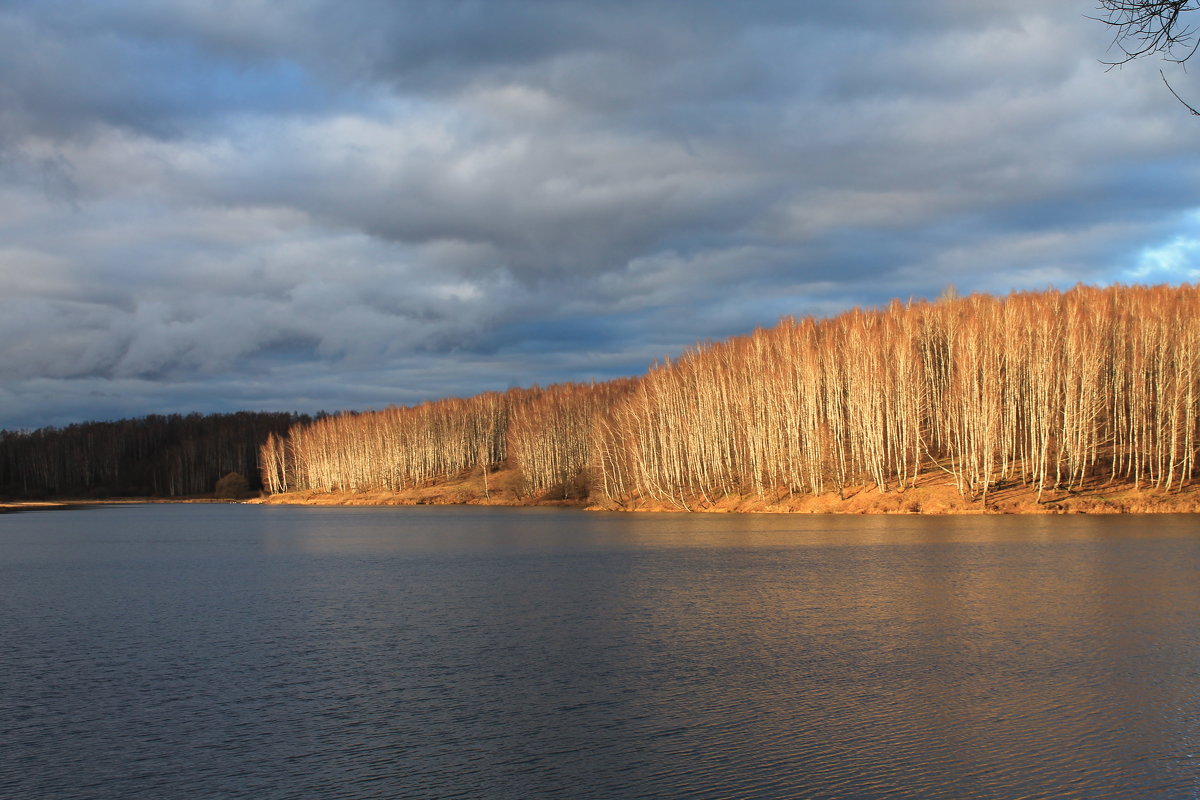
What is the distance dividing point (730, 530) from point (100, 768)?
52.1 m

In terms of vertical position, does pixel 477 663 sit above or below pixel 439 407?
below

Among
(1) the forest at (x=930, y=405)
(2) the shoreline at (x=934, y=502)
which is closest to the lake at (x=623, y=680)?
(2) the shoreline at (x=934, y=502)

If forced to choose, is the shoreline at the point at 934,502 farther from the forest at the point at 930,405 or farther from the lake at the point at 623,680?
the lake at the point at 623,680

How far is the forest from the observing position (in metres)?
72.1

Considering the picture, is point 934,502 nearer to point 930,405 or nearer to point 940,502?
point 940,502

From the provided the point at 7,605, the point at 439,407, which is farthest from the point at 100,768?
the point at 439,407

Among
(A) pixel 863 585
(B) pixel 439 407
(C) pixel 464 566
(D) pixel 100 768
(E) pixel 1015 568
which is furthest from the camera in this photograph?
(B) pixel 439 407

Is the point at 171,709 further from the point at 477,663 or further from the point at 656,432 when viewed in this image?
the point at 656,432

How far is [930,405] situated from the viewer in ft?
284

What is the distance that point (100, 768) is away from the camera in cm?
1521

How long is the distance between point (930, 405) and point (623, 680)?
7300 cm

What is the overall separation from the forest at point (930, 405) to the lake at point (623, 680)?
1263 inches

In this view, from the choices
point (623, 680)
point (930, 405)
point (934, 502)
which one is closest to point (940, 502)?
point (934, 502)

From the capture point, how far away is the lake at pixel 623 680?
14.4 m
